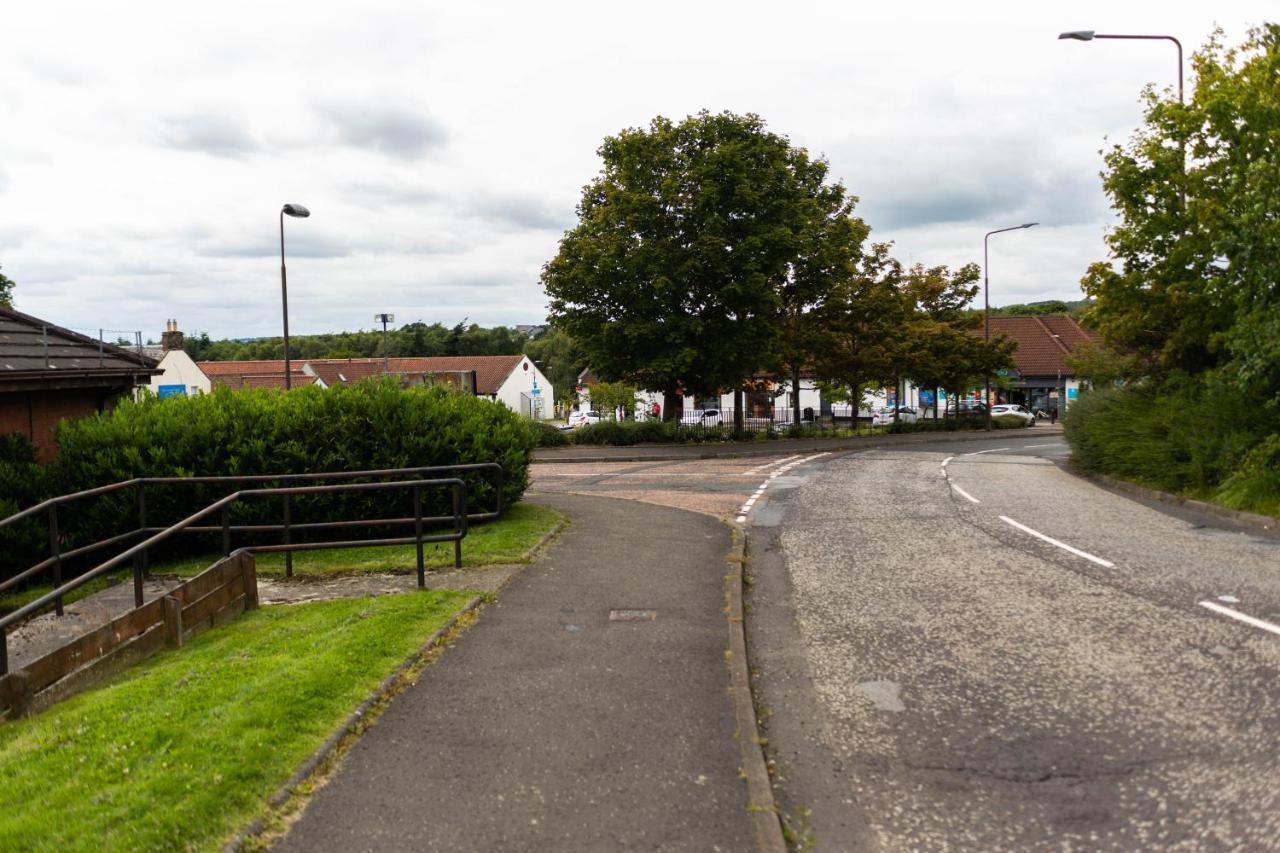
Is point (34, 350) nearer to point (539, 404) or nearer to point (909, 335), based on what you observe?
point (909, 335)

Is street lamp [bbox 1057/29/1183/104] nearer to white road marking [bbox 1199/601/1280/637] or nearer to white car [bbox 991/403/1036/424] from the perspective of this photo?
white road marking [bbox 1199/601/1280/637]

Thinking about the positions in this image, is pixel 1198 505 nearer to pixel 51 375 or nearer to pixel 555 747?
pixel 555 747

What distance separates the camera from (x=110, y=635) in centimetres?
673

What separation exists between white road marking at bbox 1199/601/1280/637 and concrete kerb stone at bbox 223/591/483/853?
19.8 ft

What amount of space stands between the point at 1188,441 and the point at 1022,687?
1355cm

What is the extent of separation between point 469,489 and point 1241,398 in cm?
1377

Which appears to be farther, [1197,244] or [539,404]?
[539,404]

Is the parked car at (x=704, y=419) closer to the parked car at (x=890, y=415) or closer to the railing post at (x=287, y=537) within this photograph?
the parked car at (x=890, y=415)

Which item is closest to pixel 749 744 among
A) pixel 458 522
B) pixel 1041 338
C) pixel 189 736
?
pixel 189 736

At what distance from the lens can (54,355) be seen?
539 inches

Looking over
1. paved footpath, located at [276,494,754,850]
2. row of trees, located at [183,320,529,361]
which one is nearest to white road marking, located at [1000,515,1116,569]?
paved footpath, located at [276,494,754,850]

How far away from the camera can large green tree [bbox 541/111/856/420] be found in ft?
105

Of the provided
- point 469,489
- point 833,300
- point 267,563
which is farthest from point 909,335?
point 267,563

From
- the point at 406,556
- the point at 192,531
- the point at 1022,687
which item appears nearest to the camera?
the point at 1022,687
